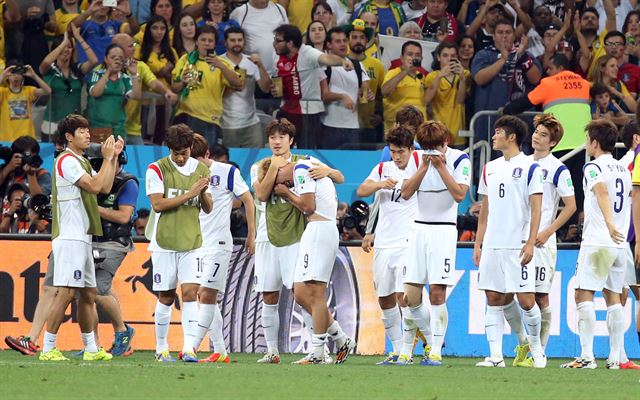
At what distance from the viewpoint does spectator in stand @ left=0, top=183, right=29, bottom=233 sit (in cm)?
1662

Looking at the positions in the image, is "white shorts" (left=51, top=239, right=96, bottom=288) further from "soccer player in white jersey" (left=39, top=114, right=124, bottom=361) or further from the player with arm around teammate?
the player with arm around teammate

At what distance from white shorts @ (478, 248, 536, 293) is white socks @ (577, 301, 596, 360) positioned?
1.99 ft

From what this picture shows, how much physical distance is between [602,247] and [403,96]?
6411 mm

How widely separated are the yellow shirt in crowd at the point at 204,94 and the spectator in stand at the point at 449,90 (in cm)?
291

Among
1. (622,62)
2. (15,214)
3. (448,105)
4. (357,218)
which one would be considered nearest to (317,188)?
(357,218)

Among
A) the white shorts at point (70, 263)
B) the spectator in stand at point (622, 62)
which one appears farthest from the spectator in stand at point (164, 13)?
the white shorts at point (70, 263)

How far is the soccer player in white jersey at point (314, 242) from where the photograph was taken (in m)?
12.8

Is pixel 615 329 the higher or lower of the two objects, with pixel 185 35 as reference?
lower

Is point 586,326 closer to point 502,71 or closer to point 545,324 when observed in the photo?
point 545,324

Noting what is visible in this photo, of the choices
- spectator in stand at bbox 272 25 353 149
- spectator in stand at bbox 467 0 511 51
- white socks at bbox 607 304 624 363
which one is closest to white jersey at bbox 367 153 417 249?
white socks at bbox 607 304 624 363

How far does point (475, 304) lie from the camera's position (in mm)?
16125

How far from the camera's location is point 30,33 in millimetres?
19188

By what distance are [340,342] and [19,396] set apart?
4697 mm

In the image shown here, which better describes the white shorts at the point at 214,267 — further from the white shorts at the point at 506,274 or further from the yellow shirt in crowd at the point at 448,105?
the yellow shirt in crowd at the point at 448,105
